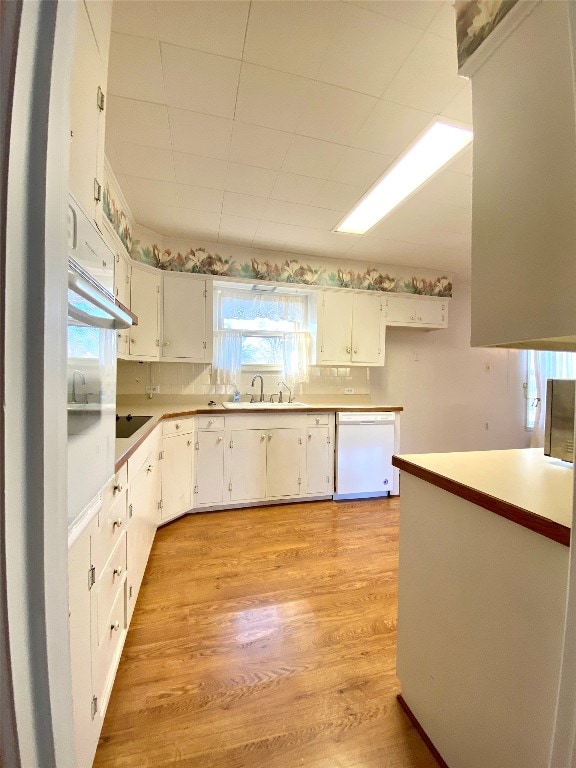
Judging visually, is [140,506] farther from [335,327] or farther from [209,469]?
[335,327]

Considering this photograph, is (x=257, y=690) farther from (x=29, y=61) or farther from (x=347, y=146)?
(x=347, y=146)

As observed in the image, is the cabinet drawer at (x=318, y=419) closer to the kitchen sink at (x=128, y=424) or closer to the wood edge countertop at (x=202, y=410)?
the wood edge countertop at (x=202, y=410)

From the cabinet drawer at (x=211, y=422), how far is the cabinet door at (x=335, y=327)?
1.29 m

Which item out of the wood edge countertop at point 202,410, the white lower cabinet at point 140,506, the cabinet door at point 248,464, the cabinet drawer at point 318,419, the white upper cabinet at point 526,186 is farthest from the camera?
the cabinet drawer at point 318,419

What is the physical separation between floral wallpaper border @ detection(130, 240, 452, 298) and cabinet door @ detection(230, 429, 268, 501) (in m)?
1.66

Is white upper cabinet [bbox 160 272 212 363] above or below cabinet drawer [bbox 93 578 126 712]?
above

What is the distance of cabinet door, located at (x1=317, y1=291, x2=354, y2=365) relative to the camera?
3.59 metres

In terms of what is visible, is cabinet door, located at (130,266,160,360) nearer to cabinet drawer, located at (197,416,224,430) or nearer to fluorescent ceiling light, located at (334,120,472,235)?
cabinet drawer, located at (197,416,224,430)

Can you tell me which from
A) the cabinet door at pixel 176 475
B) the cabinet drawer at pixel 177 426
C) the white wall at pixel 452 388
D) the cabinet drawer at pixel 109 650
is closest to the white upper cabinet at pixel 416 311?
the white wall at pixel 452 388

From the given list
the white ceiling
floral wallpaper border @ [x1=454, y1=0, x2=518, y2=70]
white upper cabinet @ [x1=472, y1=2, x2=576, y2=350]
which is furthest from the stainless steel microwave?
the white ceiling

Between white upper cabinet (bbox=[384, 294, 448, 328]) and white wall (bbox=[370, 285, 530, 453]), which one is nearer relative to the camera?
white upper cabinet (bbox=[384, 294, 448, 328])

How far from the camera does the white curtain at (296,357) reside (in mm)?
3732

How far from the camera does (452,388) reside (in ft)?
14.7

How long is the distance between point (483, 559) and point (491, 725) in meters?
0.42
